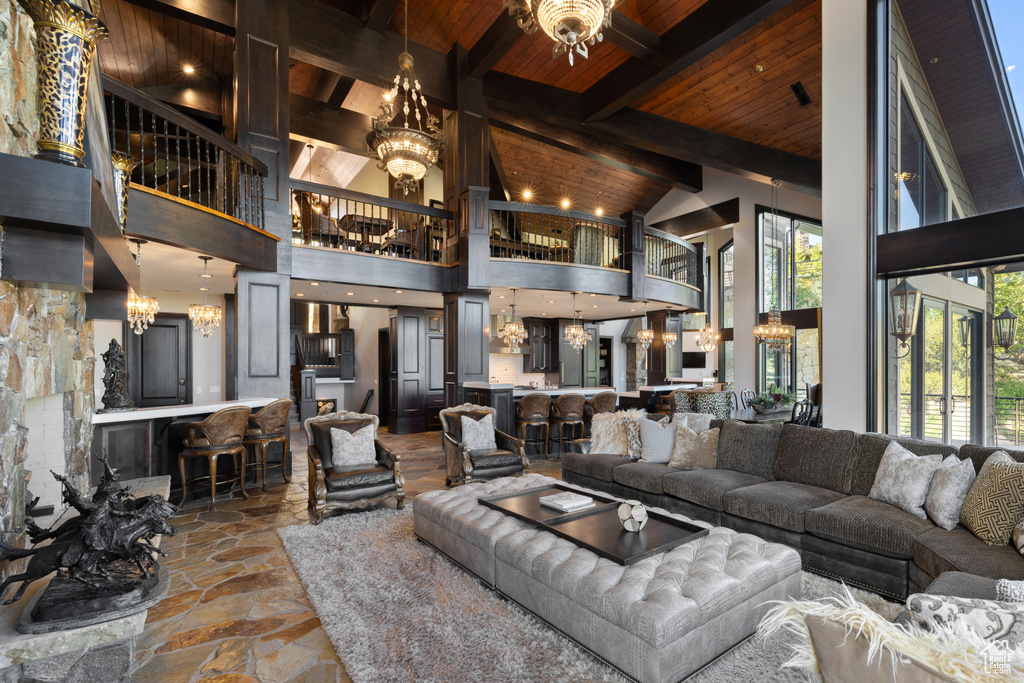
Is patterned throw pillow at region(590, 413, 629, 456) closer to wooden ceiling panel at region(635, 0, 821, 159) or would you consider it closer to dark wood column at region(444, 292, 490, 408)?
dark wood column at region(444, 292, 490, 408)

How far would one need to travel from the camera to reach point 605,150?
32.7 ft

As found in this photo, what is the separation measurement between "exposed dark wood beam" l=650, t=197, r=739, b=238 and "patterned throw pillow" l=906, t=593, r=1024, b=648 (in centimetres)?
1049

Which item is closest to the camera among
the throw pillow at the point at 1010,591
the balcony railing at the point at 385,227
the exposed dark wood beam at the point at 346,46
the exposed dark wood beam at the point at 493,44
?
the throw pillow at the point at 1010,591

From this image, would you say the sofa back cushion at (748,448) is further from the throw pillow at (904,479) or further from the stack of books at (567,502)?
the stack of books at (567,502)

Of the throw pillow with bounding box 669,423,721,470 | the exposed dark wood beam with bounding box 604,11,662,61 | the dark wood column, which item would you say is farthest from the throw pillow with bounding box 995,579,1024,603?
the exposed dark wood beam with bounding box 604,11,662,61

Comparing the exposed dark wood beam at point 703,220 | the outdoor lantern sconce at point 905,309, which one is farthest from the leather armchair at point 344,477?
the exposed dark wood beam at point 703,220

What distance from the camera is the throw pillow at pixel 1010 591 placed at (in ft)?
4.83

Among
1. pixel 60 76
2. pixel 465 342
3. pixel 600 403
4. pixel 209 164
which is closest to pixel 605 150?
pixel 465 342

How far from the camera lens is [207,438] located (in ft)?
16.5

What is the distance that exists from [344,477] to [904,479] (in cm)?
434

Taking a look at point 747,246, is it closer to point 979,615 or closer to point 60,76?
point 979,615

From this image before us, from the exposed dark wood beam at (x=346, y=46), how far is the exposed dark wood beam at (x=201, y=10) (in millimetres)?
754

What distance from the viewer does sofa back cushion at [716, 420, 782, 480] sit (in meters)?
4.29

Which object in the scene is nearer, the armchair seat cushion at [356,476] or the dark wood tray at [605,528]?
the dark wood tray at [605,528]
